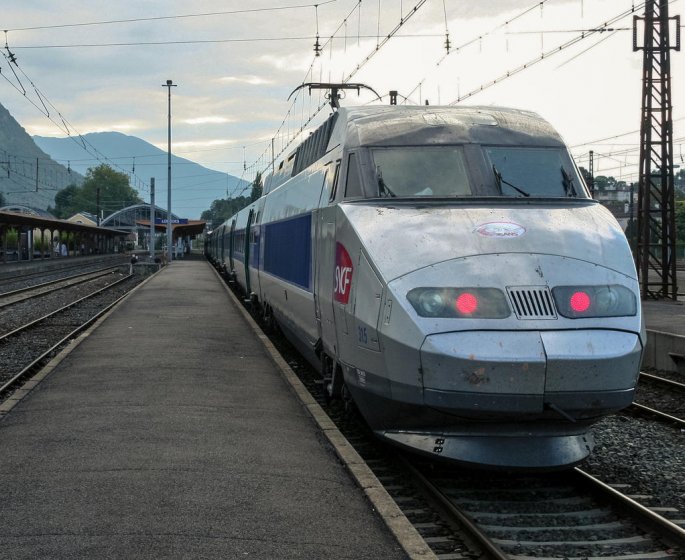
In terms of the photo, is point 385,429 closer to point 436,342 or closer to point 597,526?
point 436,342

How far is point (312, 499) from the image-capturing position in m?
5.60

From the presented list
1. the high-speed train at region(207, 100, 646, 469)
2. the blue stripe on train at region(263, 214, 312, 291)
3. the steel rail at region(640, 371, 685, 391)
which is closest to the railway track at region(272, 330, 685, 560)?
the high-speed train at region(207, 100, 646, 469)

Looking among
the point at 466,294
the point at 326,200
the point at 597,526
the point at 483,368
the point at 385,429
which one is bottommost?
the point at 597,526

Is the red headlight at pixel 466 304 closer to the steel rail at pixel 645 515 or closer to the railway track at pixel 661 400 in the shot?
the steel rail at pixel 645 515

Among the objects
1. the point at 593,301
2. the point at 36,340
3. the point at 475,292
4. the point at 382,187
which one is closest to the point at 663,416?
the point at 593,301

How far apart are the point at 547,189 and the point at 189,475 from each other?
3.99 meters

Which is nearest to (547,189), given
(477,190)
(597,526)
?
(477,190)

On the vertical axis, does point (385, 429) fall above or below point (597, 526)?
above

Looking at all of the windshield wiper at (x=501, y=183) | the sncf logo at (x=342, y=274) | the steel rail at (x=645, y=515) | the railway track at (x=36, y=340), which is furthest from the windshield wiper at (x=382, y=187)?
the railway track at (x=36, y=340)

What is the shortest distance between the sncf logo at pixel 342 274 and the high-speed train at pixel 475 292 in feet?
0.08

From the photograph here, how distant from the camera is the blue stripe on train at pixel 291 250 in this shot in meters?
9.73

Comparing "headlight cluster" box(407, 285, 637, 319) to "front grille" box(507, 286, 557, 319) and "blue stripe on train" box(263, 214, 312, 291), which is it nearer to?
"front grille" box(507, 286, 557, 319)

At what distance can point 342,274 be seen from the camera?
23.5ft

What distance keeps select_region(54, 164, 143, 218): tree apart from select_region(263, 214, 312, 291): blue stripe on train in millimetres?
150056
